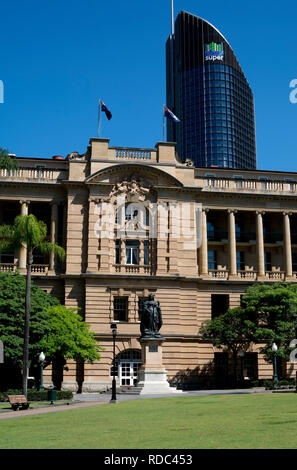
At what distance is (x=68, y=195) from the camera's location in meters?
62.0

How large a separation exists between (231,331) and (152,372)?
41.0ft

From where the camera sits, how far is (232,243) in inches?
2586

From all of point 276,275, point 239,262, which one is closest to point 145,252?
point 239,262

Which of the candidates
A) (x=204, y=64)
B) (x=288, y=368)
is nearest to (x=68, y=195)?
(x=288, y=368)

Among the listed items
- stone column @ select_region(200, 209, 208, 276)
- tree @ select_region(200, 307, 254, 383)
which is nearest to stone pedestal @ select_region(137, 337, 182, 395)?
tree @ select_region(200, 307, 254, 383)

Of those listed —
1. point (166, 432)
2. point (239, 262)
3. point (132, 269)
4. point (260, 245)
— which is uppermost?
point (260, 245)

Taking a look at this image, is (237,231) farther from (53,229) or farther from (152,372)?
(152,372)

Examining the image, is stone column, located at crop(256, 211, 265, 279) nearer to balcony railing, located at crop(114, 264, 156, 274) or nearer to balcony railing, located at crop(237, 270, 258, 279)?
balcony railing, located at crop(237, 270, 258, 279)

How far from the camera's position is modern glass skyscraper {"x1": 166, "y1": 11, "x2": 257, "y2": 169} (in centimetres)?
18762

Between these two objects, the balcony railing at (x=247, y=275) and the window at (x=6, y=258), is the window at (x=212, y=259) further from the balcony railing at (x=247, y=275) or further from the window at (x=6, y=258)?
the window at (x=6, y=258)

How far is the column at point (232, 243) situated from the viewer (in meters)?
64.8

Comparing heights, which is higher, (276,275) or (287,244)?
(287,244)

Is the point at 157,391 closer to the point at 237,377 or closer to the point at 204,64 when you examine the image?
the point at 237,377

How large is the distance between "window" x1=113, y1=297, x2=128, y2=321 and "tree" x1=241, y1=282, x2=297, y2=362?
1240 centimetres
